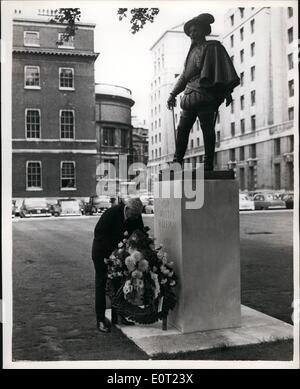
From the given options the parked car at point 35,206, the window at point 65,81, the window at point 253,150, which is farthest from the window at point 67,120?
Result: the window at point 253,150

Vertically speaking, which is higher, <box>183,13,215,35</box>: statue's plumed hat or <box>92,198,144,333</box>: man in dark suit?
<box>183,13,215,35</box>: statue's plumed hat

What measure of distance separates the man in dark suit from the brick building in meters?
1.35

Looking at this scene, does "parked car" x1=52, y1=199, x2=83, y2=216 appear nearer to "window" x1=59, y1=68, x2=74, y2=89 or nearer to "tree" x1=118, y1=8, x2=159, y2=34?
"window" x1=59, y1=68, x2=74, y2=89

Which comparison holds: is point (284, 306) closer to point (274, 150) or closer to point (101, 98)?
point (274, 150)

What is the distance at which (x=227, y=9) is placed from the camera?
5.34m

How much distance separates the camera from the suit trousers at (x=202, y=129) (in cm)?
577

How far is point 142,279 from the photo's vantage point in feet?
17.9

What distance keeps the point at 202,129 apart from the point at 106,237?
67.6 inches

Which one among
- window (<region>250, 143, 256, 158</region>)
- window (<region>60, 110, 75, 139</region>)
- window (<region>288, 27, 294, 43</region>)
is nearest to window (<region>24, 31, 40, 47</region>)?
window (<region>60, 110, 75, 139</region>)

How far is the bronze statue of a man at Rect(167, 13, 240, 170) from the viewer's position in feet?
18.0

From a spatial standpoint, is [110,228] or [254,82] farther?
[254,82]

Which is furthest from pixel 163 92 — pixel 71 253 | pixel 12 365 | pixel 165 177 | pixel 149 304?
pixel 71 253

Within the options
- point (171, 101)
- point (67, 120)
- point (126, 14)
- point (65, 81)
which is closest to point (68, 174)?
point (67, 120)

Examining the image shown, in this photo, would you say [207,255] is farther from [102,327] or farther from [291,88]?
[291,88]
